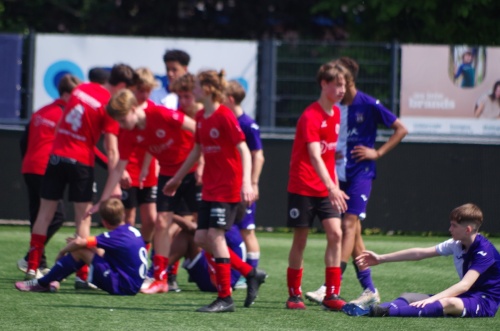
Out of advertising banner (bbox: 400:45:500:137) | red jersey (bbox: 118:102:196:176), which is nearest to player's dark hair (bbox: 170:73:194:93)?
red jersey (bbox: 118:102:196:176)

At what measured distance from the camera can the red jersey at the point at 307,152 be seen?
30.6ft

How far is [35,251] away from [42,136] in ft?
4.38

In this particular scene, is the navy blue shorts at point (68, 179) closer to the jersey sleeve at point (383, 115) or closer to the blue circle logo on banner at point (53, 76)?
the jersey sleeve at point (383, 115)

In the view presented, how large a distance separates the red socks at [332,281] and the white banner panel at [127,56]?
8571mm

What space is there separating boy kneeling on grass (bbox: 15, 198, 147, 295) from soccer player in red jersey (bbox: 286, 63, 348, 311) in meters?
1.30

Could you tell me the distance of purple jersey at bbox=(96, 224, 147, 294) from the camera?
385 inches

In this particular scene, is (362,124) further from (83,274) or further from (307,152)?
(83,274)

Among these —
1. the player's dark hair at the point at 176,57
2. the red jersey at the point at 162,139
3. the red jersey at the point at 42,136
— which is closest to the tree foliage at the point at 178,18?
the player's dark hair at the point at 176,57

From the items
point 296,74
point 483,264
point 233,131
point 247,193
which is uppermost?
point 296,74

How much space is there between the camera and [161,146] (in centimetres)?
1039

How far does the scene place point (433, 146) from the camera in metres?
16.6

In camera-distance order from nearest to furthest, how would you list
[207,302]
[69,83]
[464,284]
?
[464,284]
[207,302]
[69,83]

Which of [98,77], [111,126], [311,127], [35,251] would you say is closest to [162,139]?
[111,126]

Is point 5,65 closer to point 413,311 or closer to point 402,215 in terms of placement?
point 402,215
